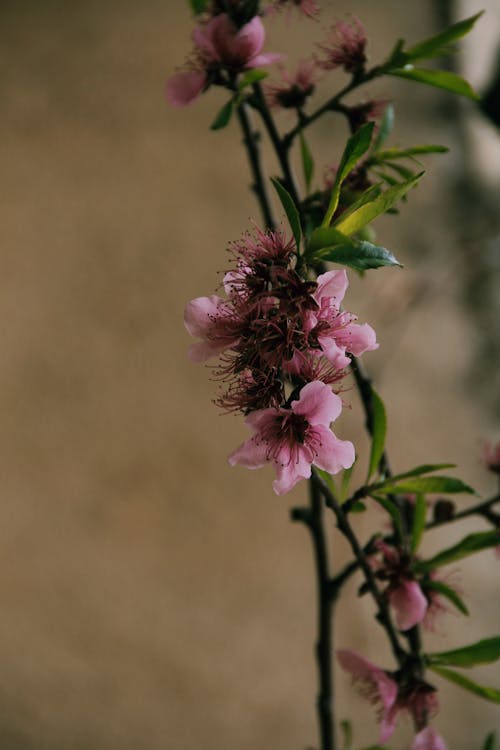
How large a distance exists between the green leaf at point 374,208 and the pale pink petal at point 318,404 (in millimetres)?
72

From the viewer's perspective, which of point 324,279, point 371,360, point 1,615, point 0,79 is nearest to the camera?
point 324,279

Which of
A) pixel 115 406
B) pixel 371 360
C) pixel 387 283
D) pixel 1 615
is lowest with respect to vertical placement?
pixel 1 615

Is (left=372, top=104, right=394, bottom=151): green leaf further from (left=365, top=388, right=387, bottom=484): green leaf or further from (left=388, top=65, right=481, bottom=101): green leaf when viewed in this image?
(left=365, top=388, right=387, bottom=484): green leaf

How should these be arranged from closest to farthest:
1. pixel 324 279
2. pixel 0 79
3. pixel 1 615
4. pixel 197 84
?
pixel 324 279 < pixel 197 84 < pixel 1 615 < pixel 0 79

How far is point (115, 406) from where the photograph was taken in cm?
160

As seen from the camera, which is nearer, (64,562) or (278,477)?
(278,477)

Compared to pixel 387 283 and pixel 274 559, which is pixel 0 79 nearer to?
pixel 387 283

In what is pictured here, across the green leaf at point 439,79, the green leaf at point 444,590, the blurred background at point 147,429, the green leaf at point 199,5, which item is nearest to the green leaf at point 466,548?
the green leaf at point 444,590

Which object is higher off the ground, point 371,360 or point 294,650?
point 371,360

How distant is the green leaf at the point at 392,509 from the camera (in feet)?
1.31

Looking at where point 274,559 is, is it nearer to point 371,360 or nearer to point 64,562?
point 64,562

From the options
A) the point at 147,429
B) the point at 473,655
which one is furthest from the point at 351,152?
the point at 147,429

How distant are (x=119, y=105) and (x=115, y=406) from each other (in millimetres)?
698

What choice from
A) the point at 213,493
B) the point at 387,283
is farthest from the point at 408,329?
the point at 213,493
